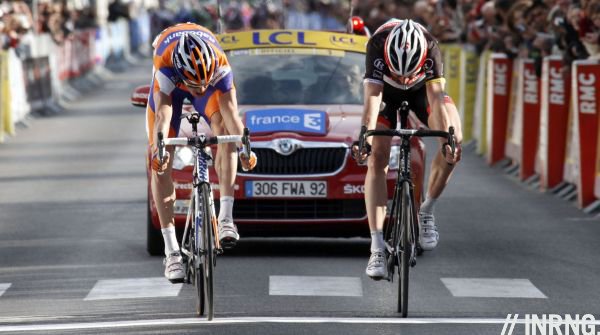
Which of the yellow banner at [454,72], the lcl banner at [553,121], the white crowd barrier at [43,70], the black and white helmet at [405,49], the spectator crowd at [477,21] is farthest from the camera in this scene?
the white crowd barrier at [43,70]

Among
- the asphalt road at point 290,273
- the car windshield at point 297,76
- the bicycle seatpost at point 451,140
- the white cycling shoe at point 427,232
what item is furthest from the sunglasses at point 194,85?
the car windshield at point 297,76

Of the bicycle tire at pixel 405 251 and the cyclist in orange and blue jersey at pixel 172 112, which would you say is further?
the cyclist in orange and blue jersey at pixel 172 112

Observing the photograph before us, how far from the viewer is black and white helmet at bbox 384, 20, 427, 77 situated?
10641 mm

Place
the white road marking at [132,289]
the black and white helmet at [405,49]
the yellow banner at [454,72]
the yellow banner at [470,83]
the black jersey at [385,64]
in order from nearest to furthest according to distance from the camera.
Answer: the black and white helmet at [405,49] < the black jersey at [385,64] < the white road marking at [132,289] < the yellow banner at [470,83] < the yellow banner at [454,72]

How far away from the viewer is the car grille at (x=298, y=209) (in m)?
13.2

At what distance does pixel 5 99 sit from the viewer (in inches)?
1105

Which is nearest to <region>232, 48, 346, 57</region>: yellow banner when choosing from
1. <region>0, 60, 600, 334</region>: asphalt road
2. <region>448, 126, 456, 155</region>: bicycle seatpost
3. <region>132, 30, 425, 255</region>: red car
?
<region>132, 30, 425, 255</region>: red car

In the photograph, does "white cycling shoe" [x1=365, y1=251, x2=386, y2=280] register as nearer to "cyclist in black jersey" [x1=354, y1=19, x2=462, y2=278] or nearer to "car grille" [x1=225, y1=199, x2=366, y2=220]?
"cyclist in black jersey" [x1=354, y1=19, x2=462, y2=278]

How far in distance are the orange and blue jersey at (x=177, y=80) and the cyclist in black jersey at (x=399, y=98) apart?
88 cm

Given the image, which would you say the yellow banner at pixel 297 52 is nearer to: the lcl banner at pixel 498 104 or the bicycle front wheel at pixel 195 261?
Result: the bicycle front wheel at pixel 195 261

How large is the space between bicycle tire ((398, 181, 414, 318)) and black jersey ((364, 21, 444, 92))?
755 millimetres

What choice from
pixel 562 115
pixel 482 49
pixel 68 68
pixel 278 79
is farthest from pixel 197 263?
pixel 68 68

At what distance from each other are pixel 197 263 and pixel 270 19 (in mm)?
50571

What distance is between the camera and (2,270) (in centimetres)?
1305
